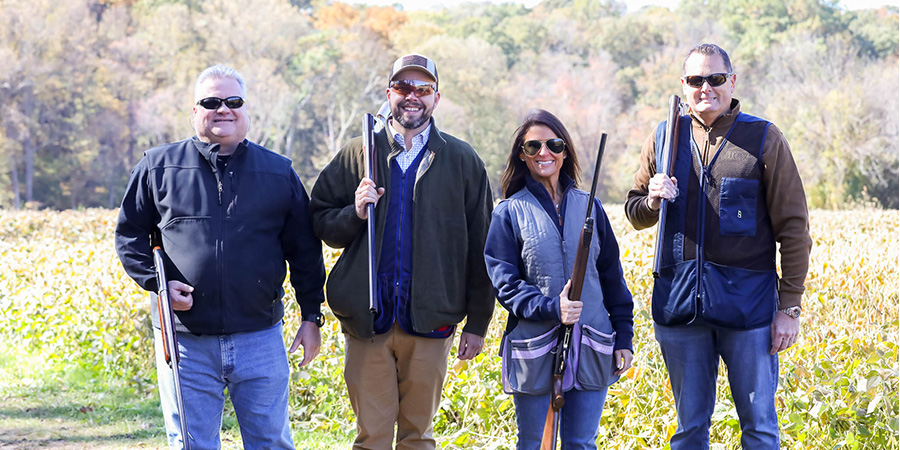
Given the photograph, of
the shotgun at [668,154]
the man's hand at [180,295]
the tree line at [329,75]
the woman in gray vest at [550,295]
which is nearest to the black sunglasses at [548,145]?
the woman in gray vest at [550,295]

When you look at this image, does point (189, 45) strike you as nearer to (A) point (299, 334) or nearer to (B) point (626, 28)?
(B) point (626, 28)

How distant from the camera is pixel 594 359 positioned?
354 centimetres

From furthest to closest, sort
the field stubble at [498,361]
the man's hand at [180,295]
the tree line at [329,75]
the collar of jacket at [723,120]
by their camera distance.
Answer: the tree line at [329,75] → the field stubble at [498,361] → the collar of jacket at [723,120] → the man's hand at [180,295]

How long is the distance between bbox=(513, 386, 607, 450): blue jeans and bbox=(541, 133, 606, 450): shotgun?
5 cm

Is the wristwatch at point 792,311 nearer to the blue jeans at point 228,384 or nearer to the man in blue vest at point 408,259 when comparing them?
the man in blue vest at point 408,259

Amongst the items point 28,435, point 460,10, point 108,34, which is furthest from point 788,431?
point 460,10

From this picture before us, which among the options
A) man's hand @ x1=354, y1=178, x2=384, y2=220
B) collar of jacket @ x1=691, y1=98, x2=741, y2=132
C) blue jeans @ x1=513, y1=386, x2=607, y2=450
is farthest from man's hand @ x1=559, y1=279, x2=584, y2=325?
collar of jacket @ x1=691, y1=98, x2=741, y2=132

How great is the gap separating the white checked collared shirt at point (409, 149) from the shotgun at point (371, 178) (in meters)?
0.12

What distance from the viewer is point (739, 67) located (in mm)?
61094

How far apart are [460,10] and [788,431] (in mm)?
109093

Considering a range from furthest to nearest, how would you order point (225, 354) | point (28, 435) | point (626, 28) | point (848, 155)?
point (626, 28) → point (848, 155) → point (28, 435) → point (225, 354)

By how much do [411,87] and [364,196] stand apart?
0.53 meters

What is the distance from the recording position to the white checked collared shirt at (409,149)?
3.93 meters

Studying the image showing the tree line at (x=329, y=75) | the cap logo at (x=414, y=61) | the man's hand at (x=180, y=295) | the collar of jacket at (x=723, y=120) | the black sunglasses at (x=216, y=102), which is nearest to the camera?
the man's hand at (x=180, y=295)
